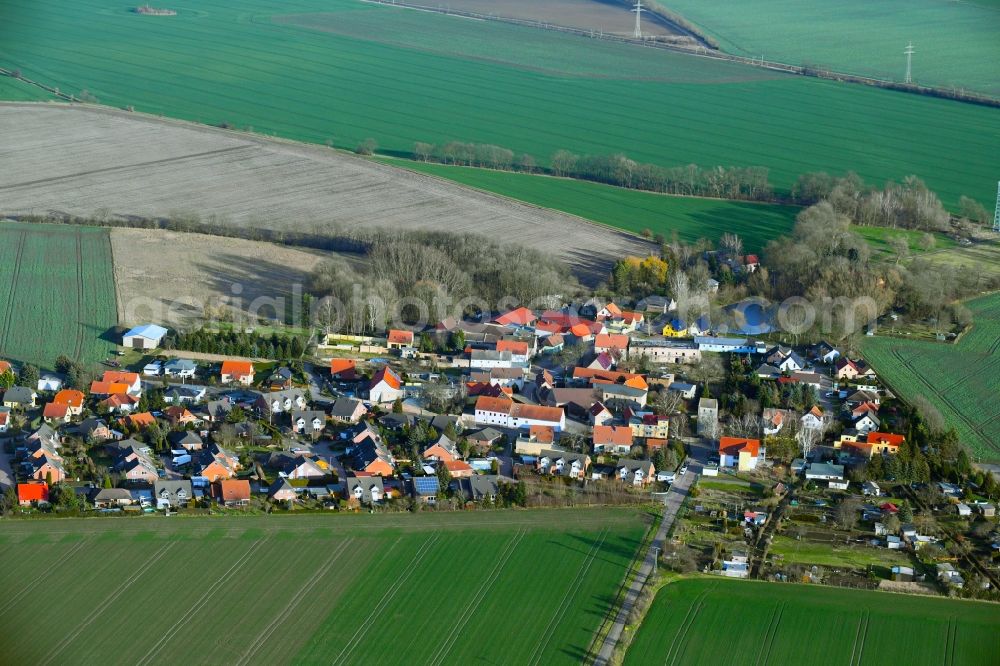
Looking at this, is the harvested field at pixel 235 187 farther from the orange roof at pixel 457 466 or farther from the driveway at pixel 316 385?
the orange roof at pixel 457 466

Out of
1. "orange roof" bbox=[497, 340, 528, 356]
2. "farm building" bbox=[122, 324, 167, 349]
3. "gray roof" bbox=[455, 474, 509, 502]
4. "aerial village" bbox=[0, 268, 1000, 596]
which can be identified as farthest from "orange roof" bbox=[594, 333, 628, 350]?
"farm building" bbox=[122, 324, 167, 349]

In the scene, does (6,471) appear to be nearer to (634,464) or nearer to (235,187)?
(634,464)

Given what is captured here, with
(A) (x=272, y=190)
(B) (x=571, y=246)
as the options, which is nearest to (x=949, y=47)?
(B) (x=571, y=246)

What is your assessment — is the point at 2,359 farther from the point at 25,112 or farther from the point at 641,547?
the point at 25,112

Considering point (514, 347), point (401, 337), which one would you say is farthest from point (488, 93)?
point (514, 347)

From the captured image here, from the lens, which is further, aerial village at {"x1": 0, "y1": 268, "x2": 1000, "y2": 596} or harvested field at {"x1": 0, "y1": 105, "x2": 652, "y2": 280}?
harvested field at {"x1": 0, "y1": 105, "x2": 652, "y2": 280}

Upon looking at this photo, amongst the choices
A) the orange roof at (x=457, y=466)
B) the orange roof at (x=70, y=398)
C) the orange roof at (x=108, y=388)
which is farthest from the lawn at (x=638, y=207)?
the orange roof at (x=70, y=398)

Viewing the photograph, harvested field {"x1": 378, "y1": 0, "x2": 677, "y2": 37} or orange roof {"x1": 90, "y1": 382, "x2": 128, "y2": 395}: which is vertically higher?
harvested field {"x1": 378, "y1": 0, "x2": 677, "y2": 37}

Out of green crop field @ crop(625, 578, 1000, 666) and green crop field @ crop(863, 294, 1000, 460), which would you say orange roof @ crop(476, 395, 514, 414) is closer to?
green crop field @ crop(625, 578, 1000, 666)
